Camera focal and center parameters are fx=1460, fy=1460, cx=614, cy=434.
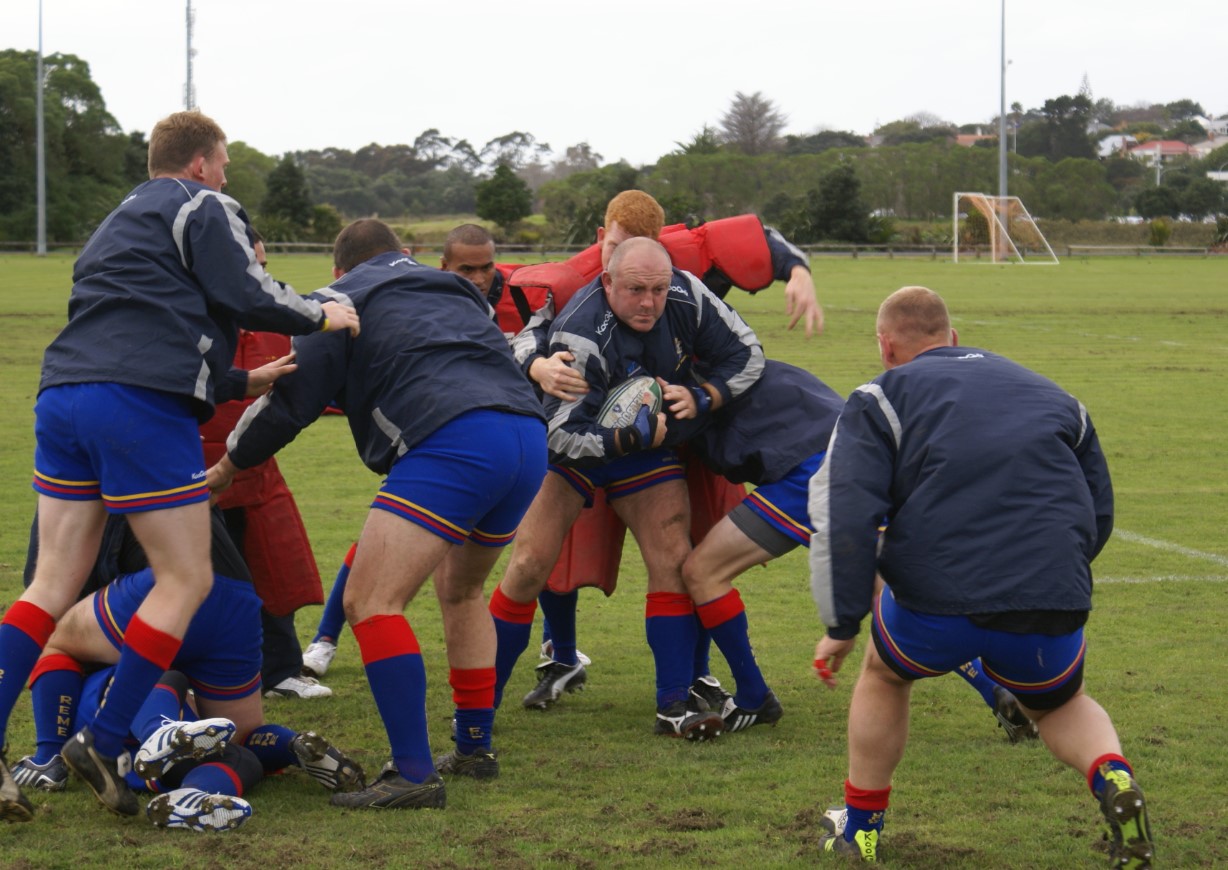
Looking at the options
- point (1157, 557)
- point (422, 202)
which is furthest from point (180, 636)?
point (422, 202)

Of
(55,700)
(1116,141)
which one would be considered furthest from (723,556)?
(1116,141)

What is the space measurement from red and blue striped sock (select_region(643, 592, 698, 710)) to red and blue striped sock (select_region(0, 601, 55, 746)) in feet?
7.20

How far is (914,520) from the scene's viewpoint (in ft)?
12.7

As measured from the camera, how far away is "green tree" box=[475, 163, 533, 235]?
71125 millimetres

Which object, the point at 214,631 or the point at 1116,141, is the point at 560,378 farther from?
the point at 1116,141

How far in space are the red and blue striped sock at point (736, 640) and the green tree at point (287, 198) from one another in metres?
64.8

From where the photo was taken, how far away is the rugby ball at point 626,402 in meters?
5.33

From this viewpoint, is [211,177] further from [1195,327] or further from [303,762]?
[1195,327]

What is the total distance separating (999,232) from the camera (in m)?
55.2

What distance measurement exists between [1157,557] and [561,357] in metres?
4.45

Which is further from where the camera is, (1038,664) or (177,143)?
(177,143)

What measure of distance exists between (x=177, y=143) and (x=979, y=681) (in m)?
3.41

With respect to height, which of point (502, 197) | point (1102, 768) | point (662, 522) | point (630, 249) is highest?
point (502, 197)

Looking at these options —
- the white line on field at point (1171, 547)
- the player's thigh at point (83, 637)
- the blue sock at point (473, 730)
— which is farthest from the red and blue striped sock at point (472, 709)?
the white line on field at point (1171, 547)
